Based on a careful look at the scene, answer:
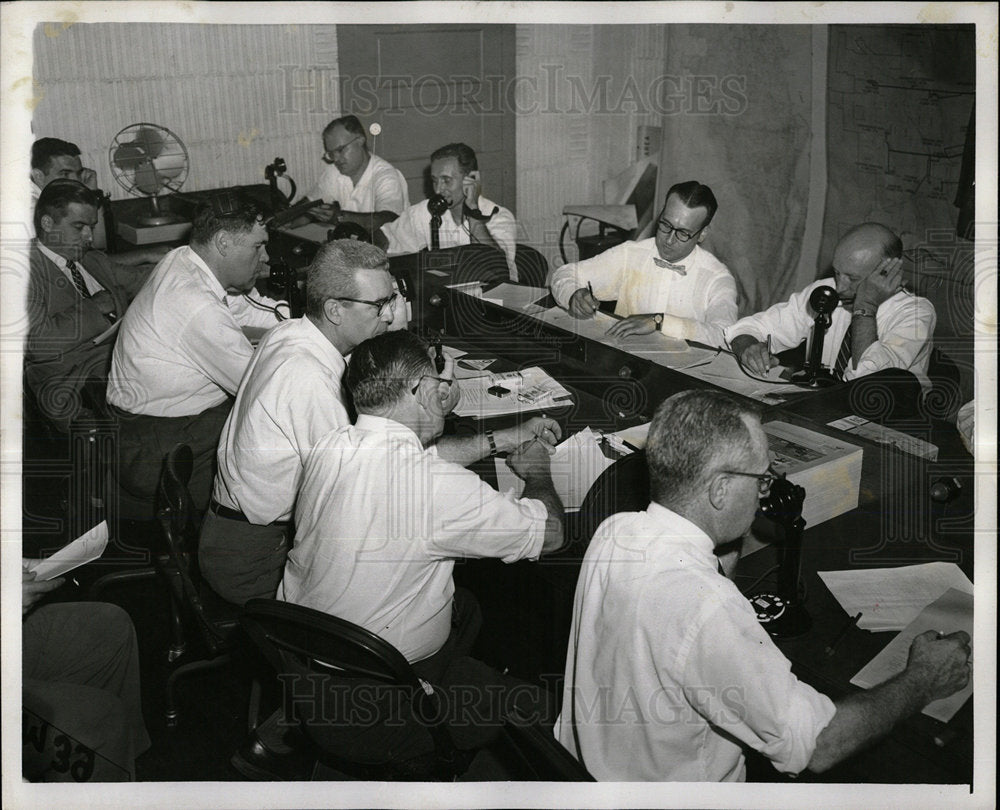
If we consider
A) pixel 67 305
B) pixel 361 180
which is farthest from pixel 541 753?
pixel 361 180

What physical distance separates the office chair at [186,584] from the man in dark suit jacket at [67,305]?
3.08 feet

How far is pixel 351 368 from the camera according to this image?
205 cm

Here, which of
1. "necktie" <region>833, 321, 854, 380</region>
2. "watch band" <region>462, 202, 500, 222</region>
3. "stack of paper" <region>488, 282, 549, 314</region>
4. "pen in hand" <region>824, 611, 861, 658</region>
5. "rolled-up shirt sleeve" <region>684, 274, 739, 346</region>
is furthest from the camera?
"watch band" <region>462, 202, 500, 222</region>

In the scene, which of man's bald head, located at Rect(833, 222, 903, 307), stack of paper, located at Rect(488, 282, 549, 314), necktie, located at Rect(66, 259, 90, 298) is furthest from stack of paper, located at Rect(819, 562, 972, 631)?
necktie, located at Rect(66, 259, 90, 298)

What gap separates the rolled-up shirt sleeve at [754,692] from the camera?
144 cm

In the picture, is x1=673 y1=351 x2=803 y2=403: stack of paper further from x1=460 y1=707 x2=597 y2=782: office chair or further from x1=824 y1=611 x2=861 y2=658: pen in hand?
x1=460 y1=707 x2=597 y2=782: office chair

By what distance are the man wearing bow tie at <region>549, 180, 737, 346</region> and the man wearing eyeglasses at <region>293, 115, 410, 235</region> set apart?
77.1 inches

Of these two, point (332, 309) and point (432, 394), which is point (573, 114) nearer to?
point (332, 309)

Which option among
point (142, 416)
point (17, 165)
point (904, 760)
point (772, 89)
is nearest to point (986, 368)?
point (904, 760)

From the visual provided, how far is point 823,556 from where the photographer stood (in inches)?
80.2

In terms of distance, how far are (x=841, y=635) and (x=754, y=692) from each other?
0.42m

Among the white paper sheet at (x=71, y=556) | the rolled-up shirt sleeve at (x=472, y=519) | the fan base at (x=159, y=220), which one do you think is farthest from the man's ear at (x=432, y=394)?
the fan base at (x=159, y=220)

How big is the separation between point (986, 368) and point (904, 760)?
97 centimetres

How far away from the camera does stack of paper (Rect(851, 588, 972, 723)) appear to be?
1.63m
